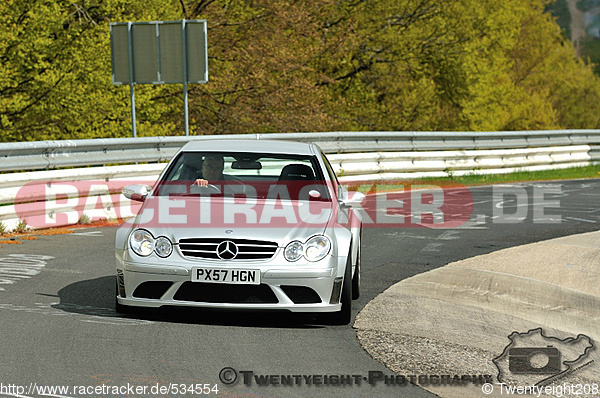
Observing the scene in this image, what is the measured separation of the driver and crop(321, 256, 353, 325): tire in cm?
157

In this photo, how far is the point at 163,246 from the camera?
6.75m

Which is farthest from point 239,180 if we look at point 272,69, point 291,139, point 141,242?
point 272,69

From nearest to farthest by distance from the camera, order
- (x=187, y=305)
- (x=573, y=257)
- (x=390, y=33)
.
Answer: (x=187, y=305)
(x=573, y=257)
(x=390, y=33)

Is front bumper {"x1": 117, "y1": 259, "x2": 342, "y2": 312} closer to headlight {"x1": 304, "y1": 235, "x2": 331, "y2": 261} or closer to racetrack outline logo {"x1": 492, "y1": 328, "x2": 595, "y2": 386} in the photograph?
headlight {"x1": 304, "y1": 235, "x2": 331, "y2": 261}

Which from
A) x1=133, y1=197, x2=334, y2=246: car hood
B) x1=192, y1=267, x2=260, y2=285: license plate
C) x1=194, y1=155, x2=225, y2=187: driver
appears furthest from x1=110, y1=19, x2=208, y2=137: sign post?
x1=192, y1=267, x2=260, y2=285: license plate

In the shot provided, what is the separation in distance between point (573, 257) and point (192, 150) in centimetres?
488

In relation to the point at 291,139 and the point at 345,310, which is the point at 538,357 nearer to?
the point at 345,310

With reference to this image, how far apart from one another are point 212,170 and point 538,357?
10.7ft

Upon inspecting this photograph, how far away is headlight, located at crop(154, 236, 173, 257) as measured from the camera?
673 centimetres

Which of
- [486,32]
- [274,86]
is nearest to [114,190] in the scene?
[274,86]

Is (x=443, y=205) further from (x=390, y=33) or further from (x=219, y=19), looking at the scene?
(x=390, y=33)

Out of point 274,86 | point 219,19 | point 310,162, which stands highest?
point 219,19

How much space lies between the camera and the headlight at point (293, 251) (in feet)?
22.1

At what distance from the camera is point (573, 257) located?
35.1 feet
